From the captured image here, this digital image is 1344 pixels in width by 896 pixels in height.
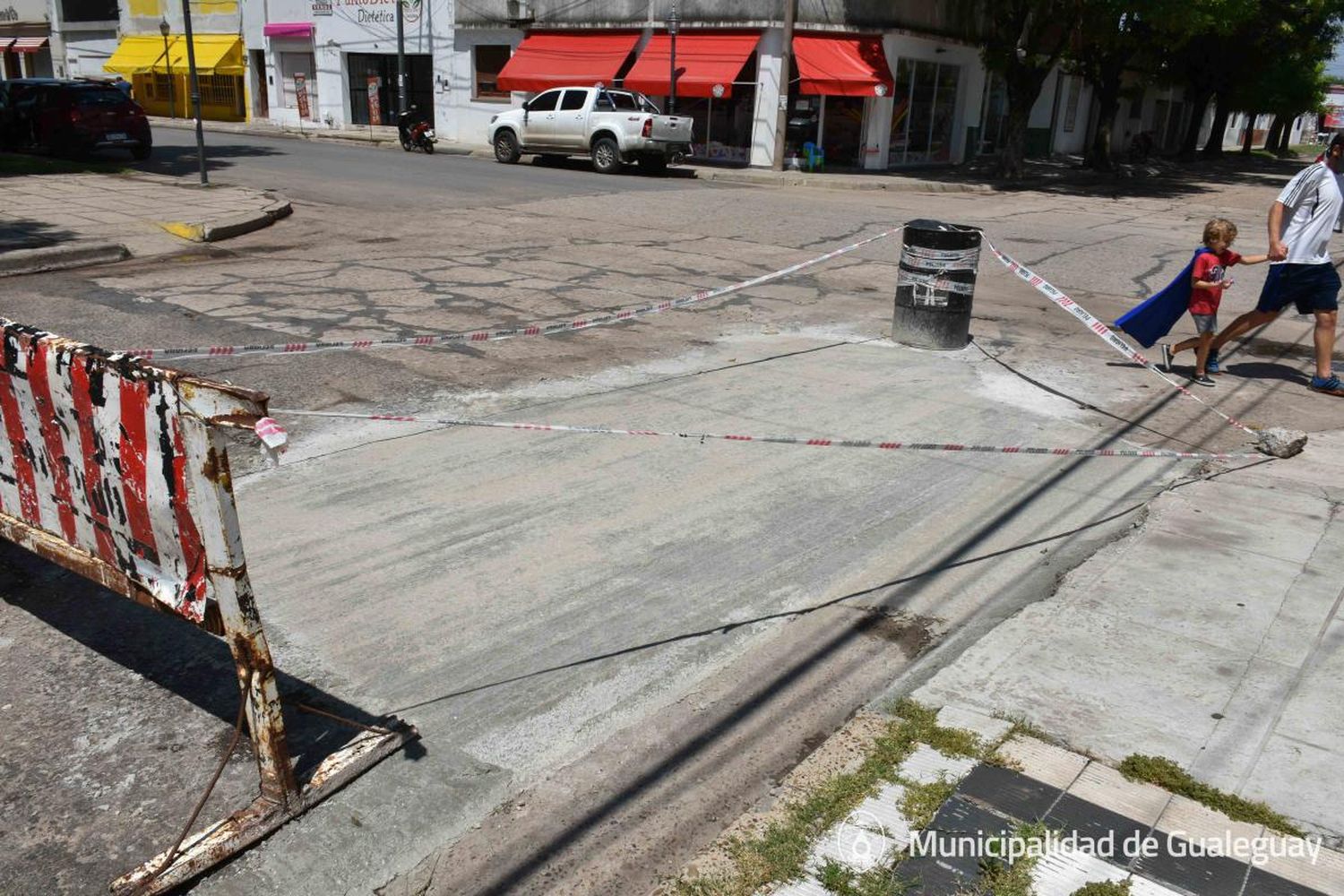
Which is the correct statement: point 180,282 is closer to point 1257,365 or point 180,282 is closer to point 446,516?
point 446,516

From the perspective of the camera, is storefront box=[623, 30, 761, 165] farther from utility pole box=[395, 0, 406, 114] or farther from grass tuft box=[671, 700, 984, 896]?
grass tuft box=[671, 700, 984, 896]

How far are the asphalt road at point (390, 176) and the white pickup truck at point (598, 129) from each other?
20.1 inches

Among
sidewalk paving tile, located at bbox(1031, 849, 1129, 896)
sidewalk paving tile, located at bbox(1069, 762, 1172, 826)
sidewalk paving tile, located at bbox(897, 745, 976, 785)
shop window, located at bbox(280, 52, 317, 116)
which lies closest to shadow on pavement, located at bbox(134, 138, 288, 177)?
shop window, located at bbox(280, 52, 317, 116)

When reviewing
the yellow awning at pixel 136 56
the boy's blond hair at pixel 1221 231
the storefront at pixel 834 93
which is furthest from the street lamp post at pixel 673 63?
the yellow awning at pixel 136 56

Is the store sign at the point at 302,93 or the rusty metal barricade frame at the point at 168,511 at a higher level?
the store sign at the point at 302,93

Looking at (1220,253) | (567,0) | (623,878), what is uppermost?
(567,0)

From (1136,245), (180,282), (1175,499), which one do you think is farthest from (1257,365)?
(180,282)

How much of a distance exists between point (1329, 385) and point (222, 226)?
13.1 meters

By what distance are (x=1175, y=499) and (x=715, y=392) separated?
3401 mm

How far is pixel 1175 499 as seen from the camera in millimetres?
6379

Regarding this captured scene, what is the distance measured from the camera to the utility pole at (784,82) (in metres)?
28.0

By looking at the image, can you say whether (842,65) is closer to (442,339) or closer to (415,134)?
(415,134)

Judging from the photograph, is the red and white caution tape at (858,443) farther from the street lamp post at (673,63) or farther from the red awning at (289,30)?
the red awning at (289,30)

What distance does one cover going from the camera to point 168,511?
10.8ft
